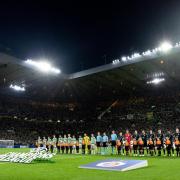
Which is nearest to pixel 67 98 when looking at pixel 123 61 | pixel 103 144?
pixel 123 61

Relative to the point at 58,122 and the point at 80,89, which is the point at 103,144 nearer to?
the point at 80,89

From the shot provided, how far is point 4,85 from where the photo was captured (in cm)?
5012

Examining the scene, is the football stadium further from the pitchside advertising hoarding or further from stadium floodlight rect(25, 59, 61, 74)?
the pitchside advertising hoarding

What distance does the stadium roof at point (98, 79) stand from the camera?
124ft

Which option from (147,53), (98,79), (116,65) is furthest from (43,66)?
(147,53)

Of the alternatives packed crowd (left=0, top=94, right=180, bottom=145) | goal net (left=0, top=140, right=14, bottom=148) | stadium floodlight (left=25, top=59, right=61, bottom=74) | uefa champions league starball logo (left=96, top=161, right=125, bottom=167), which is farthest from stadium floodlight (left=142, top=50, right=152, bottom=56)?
uefa champions league starball logo (left=96, top=161, right=125, bottom=167)

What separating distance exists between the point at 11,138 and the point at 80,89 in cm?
1392

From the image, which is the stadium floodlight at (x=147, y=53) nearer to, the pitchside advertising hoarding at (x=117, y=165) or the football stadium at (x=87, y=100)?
the football stadium at (x=87, y=100)

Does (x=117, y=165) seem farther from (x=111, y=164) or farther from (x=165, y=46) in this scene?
(x=165, y=46)

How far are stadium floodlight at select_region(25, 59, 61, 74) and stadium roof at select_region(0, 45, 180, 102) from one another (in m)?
0.96

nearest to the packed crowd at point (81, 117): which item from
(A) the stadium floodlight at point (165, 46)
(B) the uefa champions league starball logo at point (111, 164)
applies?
(A) the stadium floodlight at point (165, 46)

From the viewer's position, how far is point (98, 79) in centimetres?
4603

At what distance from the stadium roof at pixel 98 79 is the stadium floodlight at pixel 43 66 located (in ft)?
3.14

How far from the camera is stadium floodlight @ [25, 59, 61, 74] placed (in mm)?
37984
